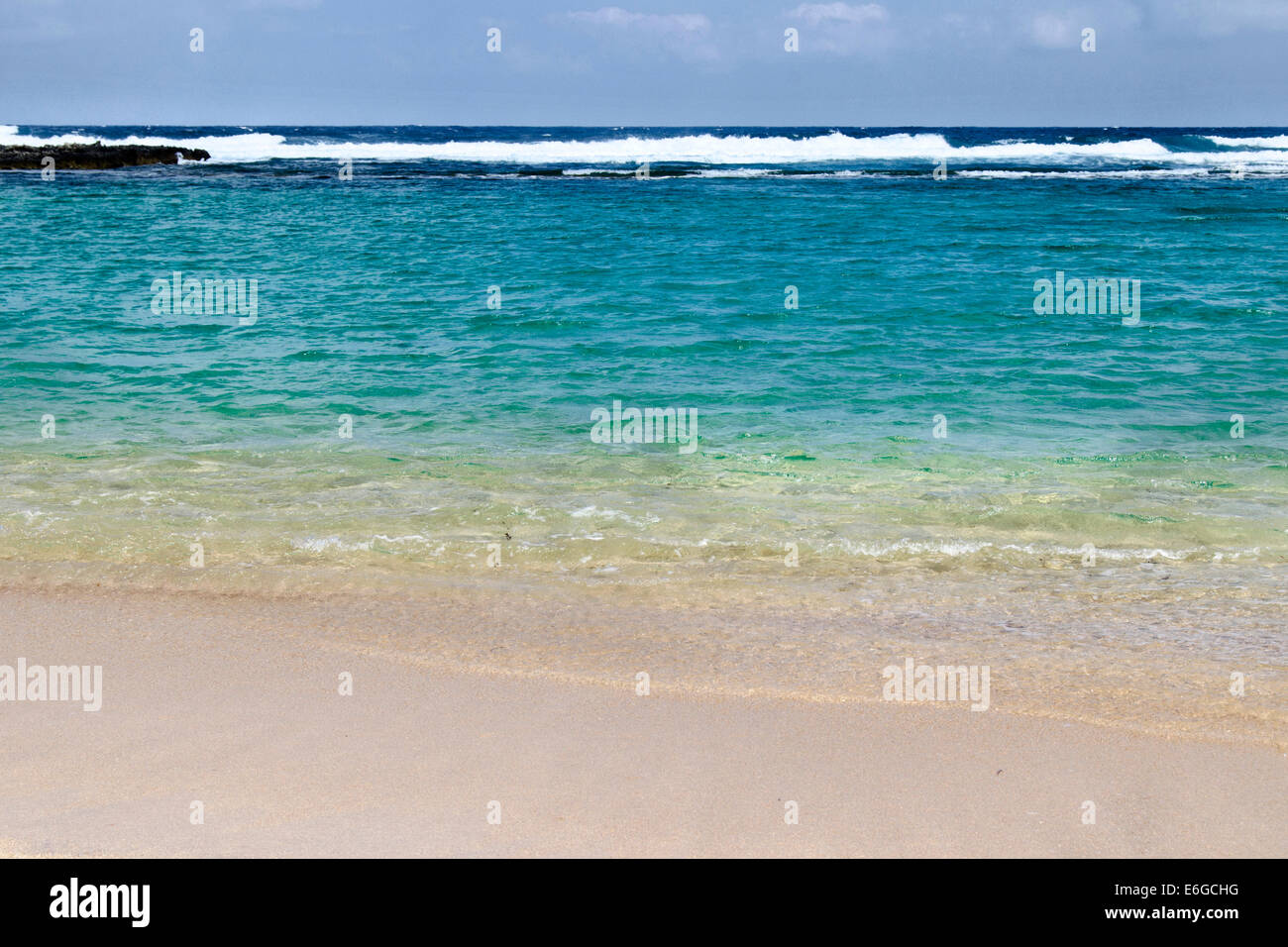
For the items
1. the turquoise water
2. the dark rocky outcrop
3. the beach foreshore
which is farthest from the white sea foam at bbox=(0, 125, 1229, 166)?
the beach foreshore

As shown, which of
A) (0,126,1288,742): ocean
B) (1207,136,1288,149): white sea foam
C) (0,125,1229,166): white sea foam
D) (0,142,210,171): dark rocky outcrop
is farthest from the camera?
(1207,136,1288,149): white sea foam

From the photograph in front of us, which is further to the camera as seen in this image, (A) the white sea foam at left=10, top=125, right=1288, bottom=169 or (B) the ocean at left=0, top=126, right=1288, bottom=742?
(A) the white sea foam at left=10, top=125, right=1288, bottom=169

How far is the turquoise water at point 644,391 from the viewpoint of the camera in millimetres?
6258

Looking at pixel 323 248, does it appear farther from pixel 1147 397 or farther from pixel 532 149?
pixel 532 149

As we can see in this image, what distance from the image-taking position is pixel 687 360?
37.1ft

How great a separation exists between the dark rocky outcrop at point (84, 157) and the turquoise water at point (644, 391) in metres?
24.0

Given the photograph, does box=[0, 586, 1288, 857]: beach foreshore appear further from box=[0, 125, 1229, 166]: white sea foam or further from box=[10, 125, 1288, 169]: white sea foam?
box=[0, 125, 1229, 166]: white sea foam

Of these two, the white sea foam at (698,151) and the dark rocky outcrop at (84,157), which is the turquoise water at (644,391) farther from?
the white sea foam at (698,151)

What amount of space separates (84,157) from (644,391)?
4523cm

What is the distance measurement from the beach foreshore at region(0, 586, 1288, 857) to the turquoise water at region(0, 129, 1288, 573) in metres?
1.53

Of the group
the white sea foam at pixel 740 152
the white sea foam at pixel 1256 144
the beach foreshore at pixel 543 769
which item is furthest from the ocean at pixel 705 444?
the white sea foam at pixel 1256 144

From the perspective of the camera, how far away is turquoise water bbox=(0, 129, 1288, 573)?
6.26m

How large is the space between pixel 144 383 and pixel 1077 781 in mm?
9509

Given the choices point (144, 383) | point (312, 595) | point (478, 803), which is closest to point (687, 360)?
point (144, 383)
